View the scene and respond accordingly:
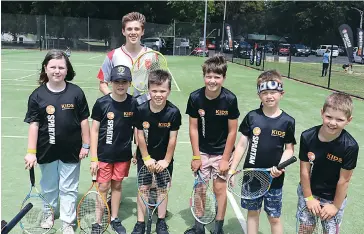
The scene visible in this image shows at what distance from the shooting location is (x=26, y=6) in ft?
154

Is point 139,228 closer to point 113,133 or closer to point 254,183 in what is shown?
point 113,133

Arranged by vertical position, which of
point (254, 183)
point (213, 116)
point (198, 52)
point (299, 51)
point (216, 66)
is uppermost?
point (216, 66)

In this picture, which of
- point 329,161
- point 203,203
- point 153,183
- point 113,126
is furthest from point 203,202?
point 329,161

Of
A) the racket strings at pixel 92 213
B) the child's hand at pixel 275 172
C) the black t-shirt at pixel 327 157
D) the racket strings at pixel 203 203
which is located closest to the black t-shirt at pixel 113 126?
the racket strings at pixel 92 213

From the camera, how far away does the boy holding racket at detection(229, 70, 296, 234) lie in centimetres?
351

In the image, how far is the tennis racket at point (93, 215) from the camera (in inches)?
153

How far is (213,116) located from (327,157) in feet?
3.89

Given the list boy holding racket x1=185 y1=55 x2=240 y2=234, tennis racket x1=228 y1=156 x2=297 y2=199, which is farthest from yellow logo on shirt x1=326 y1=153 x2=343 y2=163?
boy holding racket x1=185 y1=55 x2=240 y2=234

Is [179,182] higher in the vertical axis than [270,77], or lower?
lower

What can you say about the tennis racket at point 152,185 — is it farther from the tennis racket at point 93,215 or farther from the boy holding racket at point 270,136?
the boy holding racket at point 270,136

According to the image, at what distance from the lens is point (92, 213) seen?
400 centimetres

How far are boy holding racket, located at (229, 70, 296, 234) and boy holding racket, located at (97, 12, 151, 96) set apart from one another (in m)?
1.49

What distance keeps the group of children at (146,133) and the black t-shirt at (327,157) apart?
0.73 feet

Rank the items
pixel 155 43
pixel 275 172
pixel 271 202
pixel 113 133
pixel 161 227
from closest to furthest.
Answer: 1. pixel 275 172
2. pixel 271 202
3. pixel 113 133
4. pixel 161 227
5. pixel 155 43
